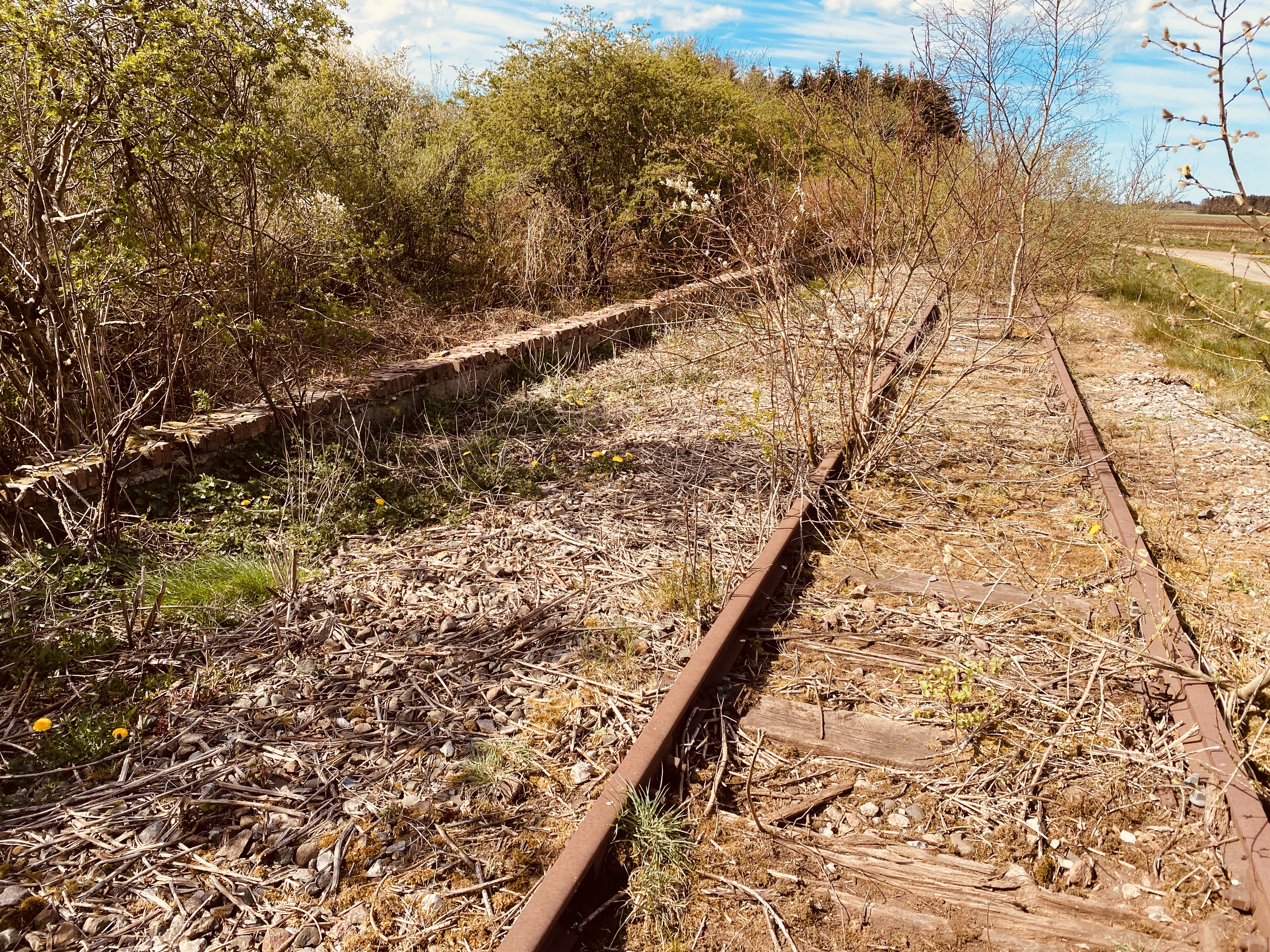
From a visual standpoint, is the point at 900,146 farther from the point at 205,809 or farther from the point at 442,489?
the point at 205,809

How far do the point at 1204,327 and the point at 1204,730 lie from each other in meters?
10.8

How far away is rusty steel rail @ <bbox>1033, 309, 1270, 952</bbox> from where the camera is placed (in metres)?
2.46

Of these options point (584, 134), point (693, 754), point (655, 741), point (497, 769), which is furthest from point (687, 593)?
point (584, 134)

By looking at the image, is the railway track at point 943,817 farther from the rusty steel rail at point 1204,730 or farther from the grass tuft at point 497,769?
the grass tuft at point 497,769

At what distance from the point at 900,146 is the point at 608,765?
4.19m

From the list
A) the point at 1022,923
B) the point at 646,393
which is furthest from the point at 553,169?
the point at 1022,923

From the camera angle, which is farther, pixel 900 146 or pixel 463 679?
pixel 900 146

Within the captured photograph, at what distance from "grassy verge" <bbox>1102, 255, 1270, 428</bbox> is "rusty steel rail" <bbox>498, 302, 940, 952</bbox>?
2.16m

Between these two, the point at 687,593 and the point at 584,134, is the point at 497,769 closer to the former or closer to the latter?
Answer: the point at 687,593

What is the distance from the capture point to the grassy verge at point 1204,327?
18.1ft

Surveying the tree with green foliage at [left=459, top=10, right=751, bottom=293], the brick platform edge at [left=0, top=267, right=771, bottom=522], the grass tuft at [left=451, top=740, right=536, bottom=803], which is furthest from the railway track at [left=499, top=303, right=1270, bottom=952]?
the tree with green foliage at [left=459, top=10, right=751, bottom=293]

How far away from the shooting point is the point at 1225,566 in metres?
4.71

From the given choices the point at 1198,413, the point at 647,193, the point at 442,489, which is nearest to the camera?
the point at 442,489

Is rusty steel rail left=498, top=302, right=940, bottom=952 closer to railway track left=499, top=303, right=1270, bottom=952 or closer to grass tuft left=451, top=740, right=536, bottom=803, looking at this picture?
railway track left=499, top=303, right=1270, bottom=952
